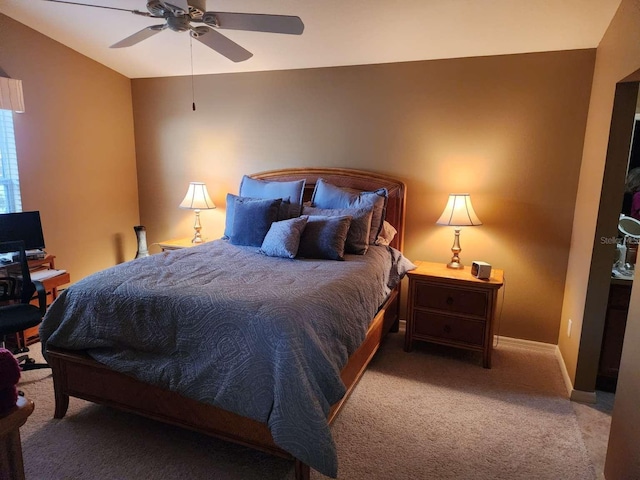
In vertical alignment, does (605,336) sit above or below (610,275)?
below

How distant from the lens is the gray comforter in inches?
64.0

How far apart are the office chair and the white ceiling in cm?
196

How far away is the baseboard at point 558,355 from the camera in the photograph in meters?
2.51

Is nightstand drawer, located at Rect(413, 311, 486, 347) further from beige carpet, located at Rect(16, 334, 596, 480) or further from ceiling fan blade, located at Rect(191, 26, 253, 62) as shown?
ceiling fan blade, located at Rect(191, 26, 253, 62)

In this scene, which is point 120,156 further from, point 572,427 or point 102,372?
point 572,427

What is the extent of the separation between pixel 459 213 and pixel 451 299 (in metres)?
0.68

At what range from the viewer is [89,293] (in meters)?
2.11

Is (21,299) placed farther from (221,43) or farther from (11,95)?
(221,43)

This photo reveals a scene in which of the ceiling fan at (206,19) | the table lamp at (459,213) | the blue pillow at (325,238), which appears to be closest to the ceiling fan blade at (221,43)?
the ceiling fan at (206,19)

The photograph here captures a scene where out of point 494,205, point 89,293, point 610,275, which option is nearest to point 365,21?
point 494,205

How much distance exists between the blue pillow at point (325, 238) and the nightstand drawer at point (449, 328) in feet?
2.94

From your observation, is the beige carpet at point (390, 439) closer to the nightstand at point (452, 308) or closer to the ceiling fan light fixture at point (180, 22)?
the nightstand at point (452, 308)

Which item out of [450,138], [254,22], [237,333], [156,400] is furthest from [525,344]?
[254,22]

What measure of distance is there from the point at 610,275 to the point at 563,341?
0.85 m
